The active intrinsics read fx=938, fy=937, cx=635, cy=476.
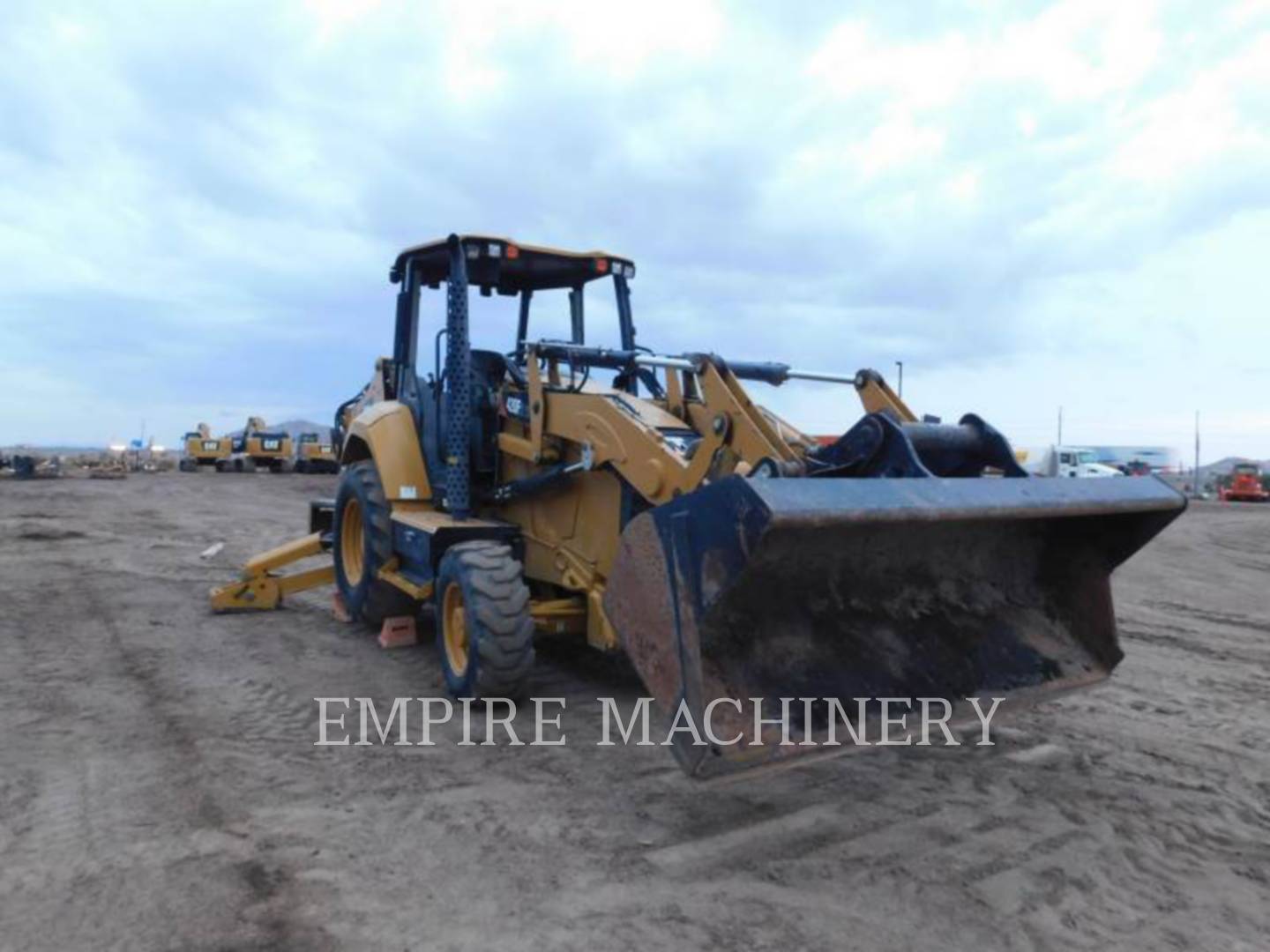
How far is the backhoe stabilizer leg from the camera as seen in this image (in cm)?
782

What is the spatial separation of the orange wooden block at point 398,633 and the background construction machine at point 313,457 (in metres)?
35.4

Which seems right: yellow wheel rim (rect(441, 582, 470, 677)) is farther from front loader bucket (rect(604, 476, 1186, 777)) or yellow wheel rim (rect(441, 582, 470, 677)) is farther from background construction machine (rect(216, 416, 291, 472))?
background construction machine (rect(216, 416, 291, 472))

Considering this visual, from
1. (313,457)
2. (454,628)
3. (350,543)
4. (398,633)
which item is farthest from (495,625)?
(313,457)

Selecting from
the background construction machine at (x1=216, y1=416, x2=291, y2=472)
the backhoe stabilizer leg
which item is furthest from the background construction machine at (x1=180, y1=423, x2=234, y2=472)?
the backhoe stabilizer leg

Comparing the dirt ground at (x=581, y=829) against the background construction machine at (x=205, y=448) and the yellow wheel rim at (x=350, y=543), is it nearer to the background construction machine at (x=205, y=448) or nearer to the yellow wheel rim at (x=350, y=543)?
the yellow wheel rim at (x=350, y=543)

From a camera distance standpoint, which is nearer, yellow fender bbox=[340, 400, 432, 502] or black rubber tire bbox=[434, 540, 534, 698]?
black rubber tire bbox=[434, 540, 534, 698]

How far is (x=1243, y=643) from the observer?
7316 mm

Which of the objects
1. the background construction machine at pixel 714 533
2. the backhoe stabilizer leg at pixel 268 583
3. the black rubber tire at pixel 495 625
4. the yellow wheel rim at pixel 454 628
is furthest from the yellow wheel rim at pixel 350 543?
the black rubber tire at pixel 495 625

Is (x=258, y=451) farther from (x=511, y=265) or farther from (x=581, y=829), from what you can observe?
(x=581, y=829)

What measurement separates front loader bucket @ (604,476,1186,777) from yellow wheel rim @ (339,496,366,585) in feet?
13.5

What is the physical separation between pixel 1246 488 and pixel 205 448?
137 ft

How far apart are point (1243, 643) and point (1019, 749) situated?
401 cm

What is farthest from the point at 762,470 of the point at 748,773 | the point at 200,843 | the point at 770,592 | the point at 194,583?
the point at 194,583

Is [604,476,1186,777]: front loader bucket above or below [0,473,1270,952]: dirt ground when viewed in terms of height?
above
